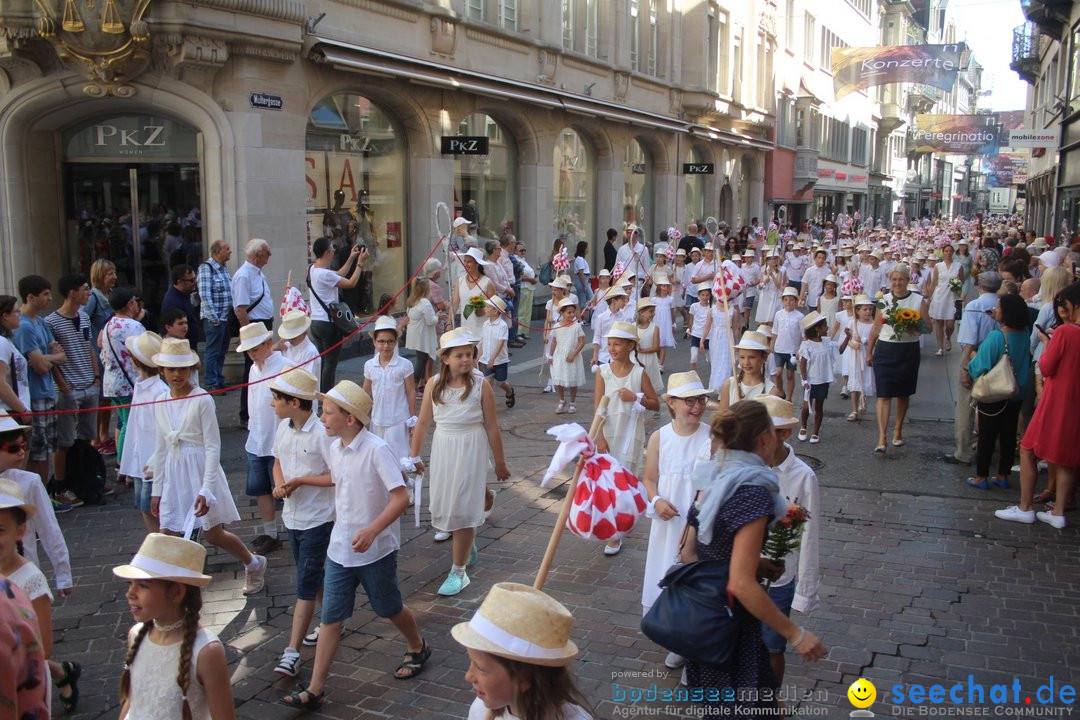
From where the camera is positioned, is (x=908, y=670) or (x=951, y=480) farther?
(x=951, y=480)

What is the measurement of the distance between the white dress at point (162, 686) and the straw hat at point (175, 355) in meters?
2.89

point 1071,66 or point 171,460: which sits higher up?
point 1071,66

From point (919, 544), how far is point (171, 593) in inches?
232

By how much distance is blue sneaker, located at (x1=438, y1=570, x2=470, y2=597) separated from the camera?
247 inches

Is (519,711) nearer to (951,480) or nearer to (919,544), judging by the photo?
(919,544)

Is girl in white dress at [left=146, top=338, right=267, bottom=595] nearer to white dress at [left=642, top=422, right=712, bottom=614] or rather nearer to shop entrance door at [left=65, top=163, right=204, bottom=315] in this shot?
white dress at [left=642, top=422, right=712, bottom=614]

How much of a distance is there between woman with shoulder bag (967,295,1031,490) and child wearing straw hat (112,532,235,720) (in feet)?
24.4

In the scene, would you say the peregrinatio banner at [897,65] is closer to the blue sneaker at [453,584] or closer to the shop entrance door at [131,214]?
the shop entrance door at [131,214]

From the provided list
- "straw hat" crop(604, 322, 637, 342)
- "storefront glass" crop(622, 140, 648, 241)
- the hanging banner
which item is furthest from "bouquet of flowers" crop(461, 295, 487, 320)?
the hanging banner

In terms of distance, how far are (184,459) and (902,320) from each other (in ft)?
23.6

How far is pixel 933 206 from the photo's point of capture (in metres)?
95.2

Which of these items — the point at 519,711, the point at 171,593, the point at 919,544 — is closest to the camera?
the point at 519,711

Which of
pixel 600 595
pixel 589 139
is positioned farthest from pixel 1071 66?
pixel 600 595

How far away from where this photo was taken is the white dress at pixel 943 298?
16.9 meters
